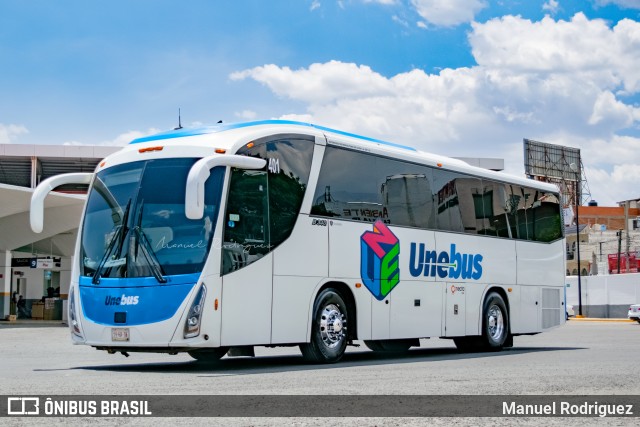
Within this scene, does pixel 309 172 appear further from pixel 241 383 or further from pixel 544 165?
pixel 544 165

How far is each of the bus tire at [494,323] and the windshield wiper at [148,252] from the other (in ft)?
27.7

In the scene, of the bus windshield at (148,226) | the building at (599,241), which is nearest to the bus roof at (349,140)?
the bus windshield at (148,226)

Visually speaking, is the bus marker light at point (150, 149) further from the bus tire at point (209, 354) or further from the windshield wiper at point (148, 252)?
the bus tire at point (209, 354)

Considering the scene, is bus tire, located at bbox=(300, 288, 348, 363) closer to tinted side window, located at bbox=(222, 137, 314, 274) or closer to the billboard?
tinted side window, located at bbox=(222, 137, 314, 274)

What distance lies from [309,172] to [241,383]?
173 inches

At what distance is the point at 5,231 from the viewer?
39.8 meters

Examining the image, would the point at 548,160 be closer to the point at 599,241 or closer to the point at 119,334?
the point at 599,241

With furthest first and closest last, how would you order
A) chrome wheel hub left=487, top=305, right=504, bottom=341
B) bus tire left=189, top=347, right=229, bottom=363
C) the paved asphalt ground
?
chrome wheel hub left=487, top=305, right=504, bottom=341
bus tire left=189, top=347, right=229, bottom=363
the paved asphalt ground

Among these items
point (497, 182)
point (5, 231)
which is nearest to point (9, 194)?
point (5, 231)

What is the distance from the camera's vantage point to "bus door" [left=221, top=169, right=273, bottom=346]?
12523 mm

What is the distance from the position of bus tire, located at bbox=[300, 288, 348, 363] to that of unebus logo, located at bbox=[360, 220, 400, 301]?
79cm

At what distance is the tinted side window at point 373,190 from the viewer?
14.5 metres

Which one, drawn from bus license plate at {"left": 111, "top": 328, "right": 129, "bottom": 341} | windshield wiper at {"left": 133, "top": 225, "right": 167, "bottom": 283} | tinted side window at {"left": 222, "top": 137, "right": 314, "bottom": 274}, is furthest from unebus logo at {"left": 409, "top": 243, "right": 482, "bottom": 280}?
bus license plate at {"left": 111, "top": 328, "right": 129, "bottom": 341}

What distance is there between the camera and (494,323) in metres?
19.2
